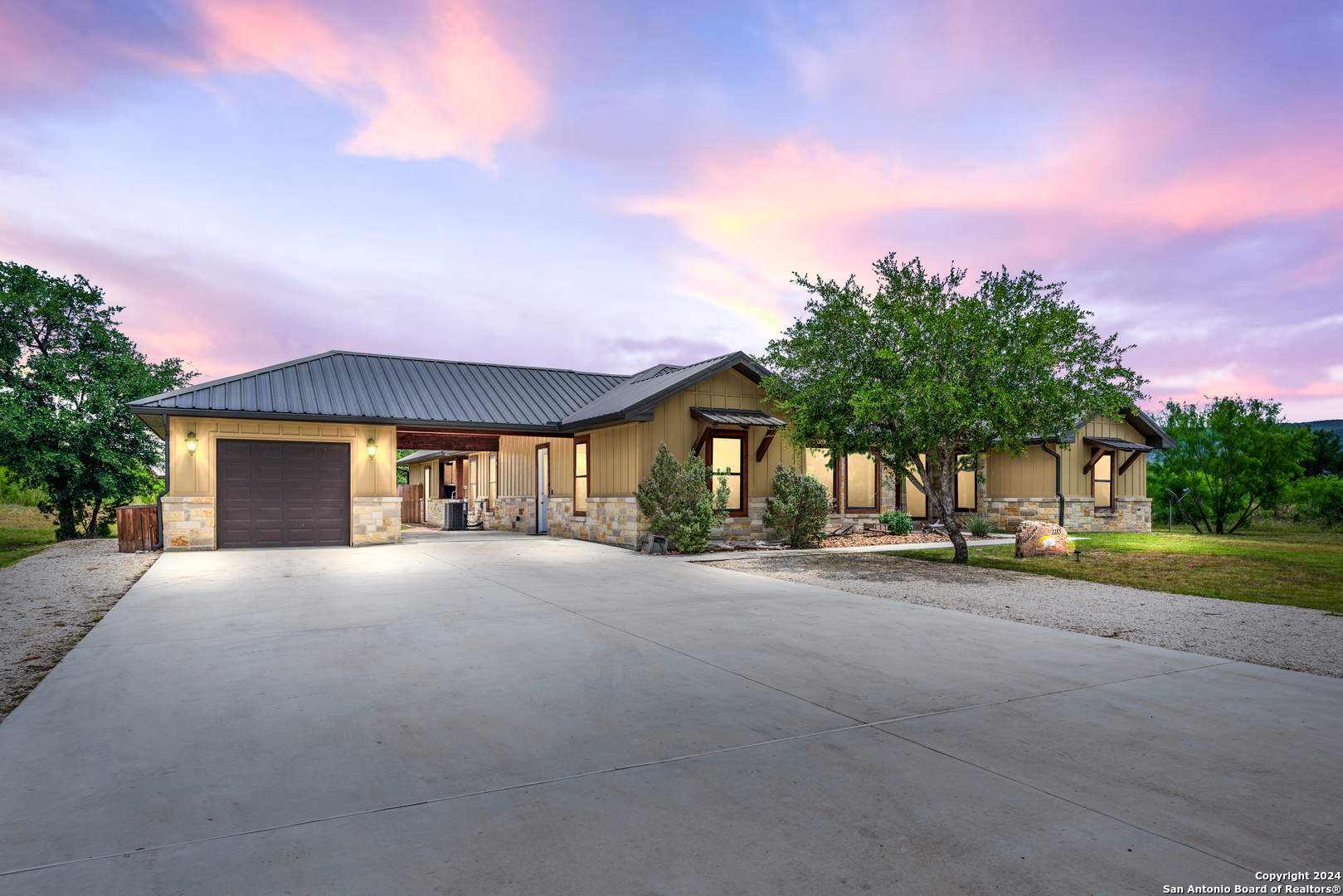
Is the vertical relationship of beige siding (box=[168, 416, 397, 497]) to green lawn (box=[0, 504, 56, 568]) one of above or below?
above

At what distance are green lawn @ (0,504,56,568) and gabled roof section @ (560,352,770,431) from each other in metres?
11.9

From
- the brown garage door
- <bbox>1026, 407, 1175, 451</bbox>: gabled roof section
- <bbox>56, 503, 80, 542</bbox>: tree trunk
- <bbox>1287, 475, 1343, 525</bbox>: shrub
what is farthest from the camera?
<bbox>1287, 475, 1343, 525</bbox>: shrub

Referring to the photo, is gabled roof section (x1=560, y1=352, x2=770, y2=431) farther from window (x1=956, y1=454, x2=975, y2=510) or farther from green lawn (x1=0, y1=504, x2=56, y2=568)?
green lawn (x1=0, y1=504, x2=56, y2=568)

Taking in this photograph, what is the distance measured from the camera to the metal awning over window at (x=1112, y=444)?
21.9 metres

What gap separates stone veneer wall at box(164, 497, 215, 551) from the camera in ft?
49.4

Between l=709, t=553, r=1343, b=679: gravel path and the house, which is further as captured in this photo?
the house

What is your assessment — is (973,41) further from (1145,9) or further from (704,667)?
(704,667)

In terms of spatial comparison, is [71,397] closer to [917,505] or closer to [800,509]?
[800,509]

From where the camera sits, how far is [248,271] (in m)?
22.9

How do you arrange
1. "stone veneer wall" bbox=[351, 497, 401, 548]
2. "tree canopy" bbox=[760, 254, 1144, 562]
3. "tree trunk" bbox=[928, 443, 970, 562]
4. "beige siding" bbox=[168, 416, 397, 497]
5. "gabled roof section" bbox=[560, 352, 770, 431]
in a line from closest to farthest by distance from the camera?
"tree canopy" bbox=[760, 254, 1144, 562] < "tree trunk" bbox=[928, 443, 970, 562] < "beige siding" bbox=[168, 416, 397, 497] < "gabled roof section" bbox=[560, 352, 770, 431] < "stone veneer wall" bbox=[351, 497, 401, 548]

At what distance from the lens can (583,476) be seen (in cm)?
1861

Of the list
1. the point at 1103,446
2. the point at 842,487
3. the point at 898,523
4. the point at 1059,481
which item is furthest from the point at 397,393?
the point at 1103,446

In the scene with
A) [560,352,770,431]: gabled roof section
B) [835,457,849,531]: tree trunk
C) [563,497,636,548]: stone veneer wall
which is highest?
[560,352,770,431]: gabled roof section

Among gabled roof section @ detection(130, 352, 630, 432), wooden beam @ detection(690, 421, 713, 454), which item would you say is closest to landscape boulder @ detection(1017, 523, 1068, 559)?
wooden beam @ detection(690, 421, 713, 454)
